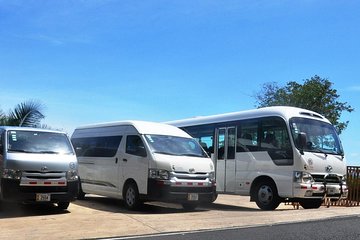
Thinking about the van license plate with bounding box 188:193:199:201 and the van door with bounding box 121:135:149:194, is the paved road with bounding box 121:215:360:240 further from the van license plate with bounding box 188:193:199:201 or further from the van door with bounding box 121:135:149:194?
the van door with bounding box 121:135:149:194

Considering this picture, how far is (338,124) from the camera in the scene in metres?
28.0

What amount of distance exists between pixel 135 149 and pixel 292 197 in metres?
4.31

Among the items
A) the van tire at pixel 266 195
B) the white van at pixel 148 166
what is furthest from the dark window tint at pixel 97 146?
the van tire at pixel 266 195

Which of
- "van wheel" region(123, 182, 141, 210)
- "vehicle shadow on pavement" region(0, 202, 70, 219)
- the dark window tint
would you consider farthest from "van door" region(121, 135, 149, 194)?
"vehicle shadow on pavement" region(0, 202, 70, 219)

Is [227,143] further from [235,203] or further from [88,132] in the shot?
[88,132]

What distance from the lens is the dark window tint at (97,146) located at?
13805 millimetres

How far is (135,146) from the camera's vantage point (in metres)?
12.9

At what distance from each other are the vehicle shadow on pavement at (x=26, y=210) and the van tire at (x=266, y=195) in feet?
17.9

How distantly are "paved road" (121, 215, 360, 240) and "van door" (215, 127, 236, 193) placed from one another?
497cm

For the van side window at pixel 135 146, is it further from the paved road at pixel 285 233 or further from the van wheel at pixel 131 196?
the paved road at pixel 285 233

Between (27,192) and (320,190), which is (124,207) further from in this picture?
(320,190)

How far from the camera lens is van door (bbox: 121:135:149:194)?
484 inches

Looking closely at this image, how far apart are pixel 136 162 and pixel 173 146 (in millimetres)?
1053

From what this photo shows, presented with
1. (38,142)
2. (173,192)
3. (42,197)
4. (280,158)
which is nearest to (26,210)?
(42,197)
